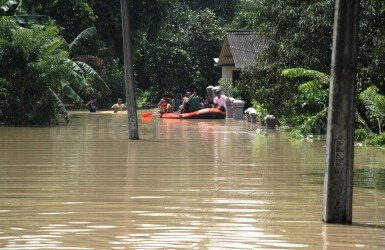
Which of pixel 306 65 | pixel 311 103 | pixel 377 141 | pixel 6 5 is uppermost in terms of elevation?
pixel 6 5

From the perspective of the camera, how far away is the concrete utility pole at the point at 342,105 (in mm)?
9688

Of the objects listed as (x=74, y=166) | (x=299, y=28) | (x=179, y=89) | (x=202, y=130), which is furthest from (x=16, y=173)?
(x=179, y=89)

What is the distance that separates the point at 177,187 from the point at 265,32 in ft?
65.9

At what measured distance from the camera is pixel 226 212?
1116 cm

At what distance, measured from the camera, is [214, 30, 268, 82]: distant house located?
162ft

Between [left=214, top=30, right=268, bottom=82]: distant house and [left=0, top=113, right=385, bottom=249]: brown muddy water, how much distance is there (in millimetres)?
25714

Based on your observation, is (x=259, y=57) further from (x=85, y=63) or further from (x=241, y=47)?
(x=241, y=47)

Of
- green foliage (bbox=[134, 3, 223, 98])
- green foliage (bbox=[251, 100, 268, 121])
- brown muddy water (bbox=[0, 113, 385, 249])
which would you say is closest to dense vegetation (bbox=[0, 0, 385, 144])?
green foliage (bbox=[251, 100, 268, 121])

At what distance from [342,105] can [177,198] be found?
3.54 m

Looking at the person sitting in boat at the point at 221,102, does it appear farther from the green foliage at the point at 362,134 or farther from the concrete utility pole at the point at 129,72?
the green foliage at the point at 362,134

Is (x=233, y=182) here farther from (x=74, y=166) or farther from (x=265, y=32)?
(x=265, y=32)

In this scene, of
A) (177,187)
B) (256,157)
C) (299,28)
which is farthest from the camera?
(299,28)

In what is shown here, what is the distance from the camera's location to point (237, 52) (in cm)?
5103

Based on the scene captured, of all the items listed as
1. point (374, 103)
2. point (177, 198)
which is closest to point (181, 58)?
point (374, 103)
